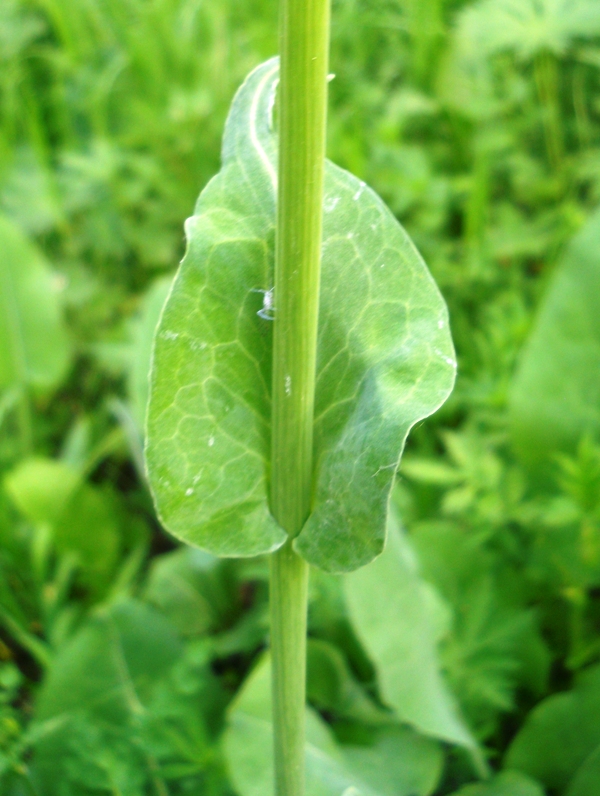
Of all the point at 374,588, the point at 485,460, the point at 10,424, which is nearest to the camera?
the point at 374,588

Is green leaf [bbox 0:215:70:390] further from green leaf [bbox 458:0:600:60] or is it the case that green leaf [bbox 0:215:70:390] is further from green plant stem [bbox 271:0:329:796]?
green plant stem [bbox 271:0:329:796]

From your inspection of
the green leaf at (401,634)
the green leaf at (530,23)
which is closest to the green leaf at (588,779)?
the green leaf at (401,634)

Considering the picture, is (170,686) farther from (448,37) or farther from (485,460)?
(448,37)

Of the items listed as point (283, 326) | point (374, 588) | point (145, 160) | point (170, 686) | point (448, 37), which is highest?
point (448, 37)

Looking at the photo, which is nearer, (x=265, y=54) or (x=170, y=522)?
(x=170, y=522)

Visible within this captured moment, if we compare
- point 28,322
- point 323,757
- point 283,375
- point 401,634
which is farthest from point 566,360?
point 28,322

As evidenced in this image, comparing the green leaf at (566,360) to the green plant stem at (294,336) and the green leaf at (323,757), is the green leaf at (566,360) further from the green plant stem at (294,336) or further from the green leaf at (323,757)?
the green plant stem at (294,336)

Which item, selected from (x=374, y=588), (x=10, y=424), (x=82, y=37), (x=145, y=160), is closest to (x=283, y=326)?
(x=374, y=588)

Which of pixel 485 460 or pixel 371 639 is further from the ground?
pixel 485 460
